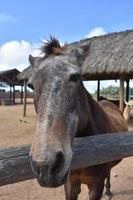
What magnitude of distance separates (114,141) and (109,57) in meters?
10.3

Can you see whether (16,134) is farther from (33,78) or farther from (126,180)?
(33,78)

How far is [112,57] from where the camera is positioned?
41.6ft

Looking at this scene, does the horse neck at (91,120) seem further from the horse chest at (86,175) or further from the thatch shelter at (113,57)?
the thatch shelter at (113,57)

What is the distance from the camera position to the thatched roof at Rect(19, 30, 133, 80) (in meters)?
11.9

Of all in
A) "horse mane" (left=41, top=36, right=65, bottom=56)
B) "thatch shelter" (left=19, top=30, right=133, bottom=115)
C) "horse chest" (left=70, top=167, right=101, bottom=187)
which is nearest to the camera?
"horse mane" (left=41, top=36, right=65, bottom=56)

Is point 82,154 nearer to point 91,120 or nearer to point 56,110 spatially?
point 91,120

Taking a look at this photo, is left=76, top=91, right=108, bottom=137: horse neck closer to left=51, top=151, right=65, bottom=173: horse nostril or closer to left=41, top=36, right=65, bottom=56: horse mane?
left=41, top=36, right=65, bottom=56: horse mane

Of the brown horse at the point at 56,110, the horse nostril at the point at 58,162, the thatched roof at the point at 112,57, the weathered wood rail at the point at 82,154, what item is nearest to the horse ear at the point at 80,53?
the brown horse at the point at 56,110

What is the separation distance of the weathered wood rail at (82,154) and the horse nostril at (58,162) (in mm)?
422

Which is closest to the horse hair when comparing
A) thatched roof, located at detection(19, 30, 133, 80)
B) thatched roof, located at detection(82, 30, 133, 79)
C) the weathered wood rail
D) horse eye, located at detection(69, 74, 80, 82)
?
horse eye, located at detection(69, 74, 80, 82)

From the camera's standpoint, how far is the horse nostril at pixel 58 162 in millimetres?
1617

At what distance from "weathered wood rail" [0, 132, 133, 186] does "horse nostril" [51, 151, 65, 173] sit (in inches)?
16.6

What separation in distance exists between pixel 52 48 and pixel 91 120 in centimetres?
85

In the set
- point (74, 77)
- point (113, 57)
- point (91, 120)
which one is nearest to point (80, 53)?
point (74, 77)
